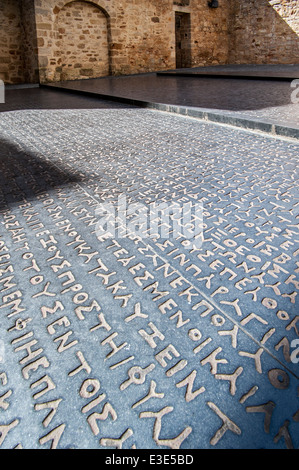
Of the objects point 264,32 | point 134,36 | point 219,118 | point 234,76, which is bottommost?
point 219,118

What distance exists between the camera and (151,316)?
46.5 inches

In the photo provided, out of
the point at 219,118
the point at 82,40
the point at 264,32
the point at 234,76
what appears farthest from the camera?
the point at 264,32

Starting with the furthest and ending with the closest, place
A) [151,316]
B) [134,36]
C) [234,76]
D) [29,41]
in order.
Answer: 1. [134,36]
2. [29,41]
3. [234,76]
4. [151,316]

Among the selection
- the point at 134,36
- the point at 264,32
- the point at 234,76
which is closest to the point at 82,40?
→ the point at 134,36

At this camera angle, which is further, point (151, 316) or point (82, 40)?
point (82, 40)

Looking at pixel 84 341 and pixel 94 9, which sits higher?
pixel 94 9

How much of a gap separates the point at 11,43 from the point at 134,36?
166 inches

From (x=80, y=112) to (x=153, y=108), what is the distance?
3.67 feet

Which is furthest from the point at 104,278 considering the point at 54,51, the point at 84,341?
the point at 54,51

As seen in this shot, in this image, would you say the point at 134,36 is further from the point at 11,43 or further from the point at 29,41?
the point at 11,43

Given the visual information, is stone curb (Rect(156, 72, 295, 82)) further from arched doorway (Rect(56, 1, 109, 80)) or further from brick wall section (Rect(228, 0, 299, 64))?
brick wall section (Rect(228, 0, 299, 64))

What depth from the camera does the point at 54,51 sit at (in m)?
10.8

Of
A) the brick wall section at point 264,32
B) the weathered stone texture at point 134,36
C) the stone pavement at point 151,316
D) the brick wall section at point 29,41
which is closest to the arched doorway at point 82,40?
the weathered stone texture at point 134,36
